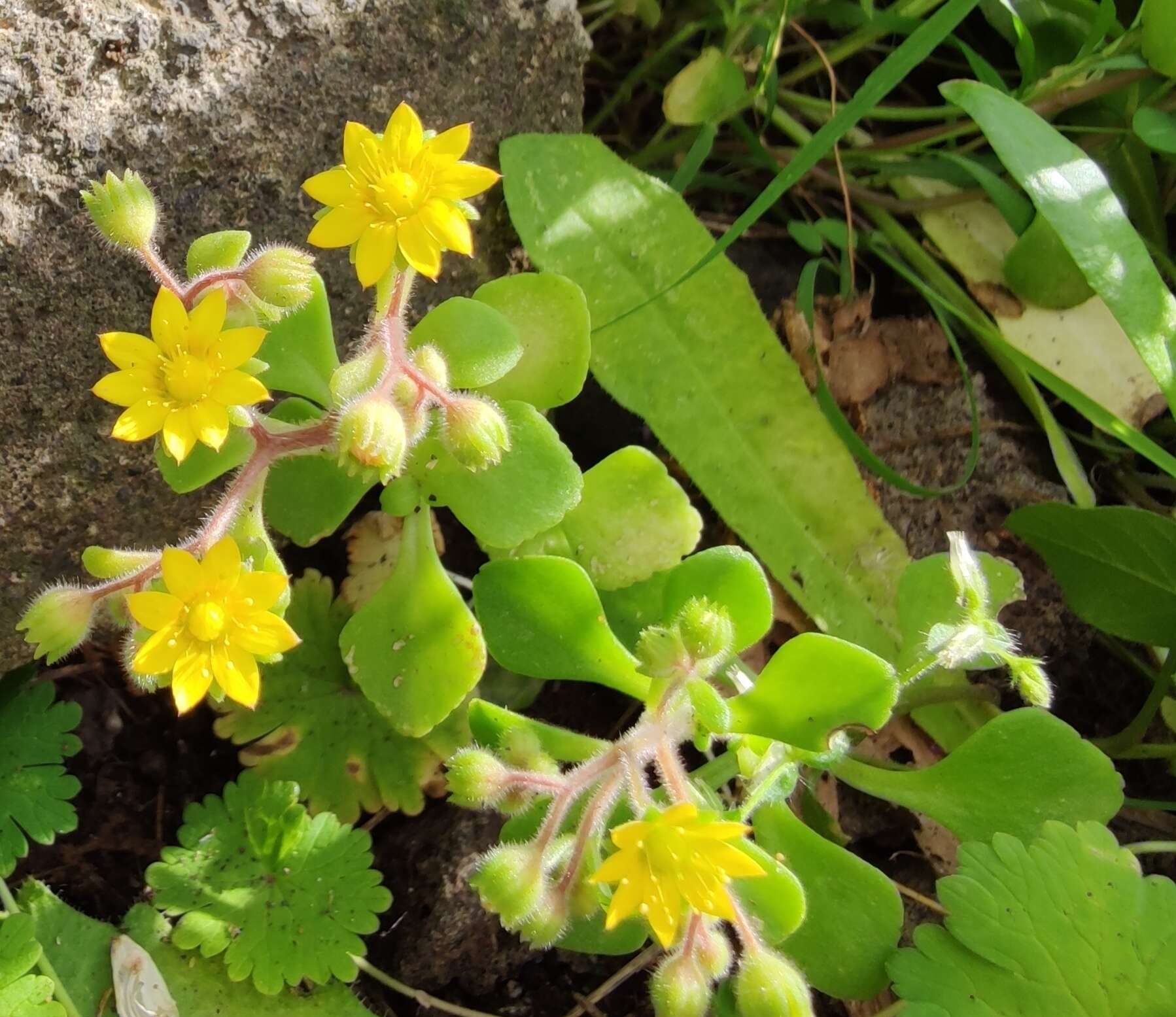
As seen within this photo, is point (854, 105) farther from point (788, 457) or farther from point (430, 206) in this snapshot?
point (430, 206)

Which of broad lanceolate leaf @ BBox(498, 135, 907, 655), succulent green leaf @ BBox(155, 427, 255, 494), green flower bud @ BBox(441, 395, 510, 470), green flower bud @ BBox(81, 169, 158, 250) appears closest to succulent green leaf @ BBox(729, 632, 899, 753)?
broad lanceolate leaf @ BBox(498, 135, 907, 655)

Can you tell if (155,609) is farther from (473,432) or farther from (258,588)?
(473,432)

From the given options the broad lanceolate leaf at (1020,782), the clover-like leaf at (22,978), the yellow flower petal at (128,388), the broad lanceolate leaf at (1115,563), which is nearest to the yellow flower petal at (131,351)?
the yellow flower petal at (128,388)

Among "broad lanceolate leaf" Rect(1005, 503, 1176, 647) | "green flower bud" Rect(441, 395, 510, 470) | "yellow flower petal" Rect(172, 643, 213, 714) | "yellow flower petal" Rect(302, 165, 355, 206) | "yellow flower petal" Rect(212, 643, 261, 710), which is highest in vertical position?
"yellow flower petal" Rect(302, 165, 355, 206)

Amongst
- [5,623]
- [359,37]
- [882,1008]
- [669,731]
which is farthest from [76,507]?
[882,1008]

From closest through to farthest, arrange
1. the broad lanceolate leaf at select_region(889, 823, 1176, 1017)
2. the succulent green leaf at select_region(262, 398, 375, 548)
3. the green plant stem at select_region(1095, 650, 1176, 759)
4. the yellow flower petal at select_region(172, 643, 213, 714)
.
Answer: the yellow flower petal at select_region(172, 643, 213, 714)
the broad lanceolate leaf at select_region(889, 823, 1176, 1017)
the succulent green leaf at select_region(262, 398, 375, 548)
the green plant stem at select_region(1095, 650, 1176, 759)

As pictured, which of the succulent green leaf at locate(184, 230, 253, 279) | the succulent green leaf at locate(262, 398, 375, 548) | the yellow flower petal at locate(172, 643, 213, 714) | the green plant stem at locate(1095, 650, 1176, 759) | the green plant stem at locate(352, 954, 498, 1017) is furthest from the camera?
the green plant stem at locate(1095, 650, 1176, 759)

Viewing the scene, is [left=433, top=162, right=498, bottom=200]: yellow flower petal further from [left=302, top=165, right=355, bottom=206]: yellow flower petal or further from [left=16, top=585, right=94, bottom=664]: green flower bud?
[left=16, top=585, right=94, bottom=664]: green flower bud

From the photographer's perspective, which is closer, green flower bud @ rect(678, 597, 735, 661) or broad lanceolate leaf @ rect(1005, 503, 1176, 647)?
green flower bud @ rect(678, 597, 735, 661)

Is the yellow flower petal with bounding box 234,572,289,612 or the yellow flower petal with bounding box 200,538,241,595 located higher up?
the yellow flower petal with bounding box 200,538,241,595
